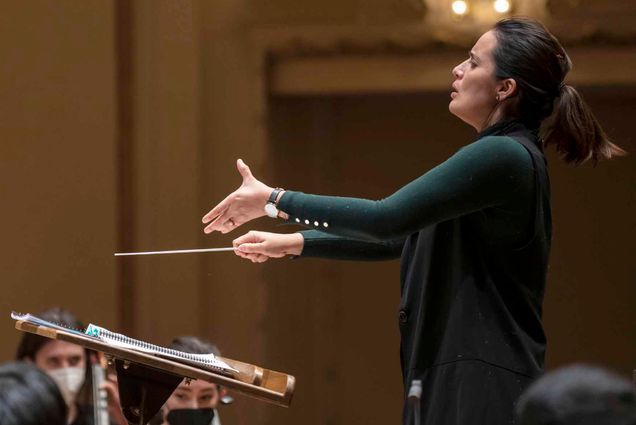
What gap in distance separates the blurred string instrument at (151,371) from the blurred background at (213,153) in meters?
2.28

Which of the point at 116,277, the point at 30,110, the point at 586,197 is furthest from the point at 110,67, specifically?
the point at 586,197

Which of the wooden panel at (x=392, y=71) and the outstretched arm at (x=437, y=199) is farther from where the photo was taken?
the wooden panel at (x=392, y=71)

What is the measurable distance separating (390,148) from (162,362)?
114 inches

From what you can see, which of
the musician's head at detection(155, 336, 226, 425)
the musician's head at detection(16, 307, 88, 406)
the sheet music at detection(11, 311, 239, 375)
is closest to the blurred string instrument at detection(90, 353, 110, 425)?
the musician's head at detection(16, 307, 88, 406)

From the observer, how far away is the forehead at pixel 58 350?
3.50 metres

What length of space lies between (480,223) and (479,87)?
10.5 inches

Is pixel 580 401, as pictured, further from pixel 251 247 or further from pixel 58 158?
pixel 58 158

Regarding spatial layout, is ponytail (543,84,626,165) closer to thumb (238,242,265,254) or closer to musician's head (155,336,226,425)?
thumb (238,242,265,254)

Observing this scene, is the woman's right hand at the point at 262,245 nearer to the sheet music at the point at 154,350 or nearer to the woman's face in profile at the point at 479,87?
the sheet music at the point at 154,350

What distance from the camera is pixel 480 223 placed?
7.48 ft

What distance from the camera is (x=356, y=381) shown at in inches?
191

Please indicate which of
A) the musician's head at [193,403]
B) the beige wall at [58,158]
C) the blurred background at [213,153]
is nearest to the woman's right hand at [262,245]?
the musician's head at [193,403]

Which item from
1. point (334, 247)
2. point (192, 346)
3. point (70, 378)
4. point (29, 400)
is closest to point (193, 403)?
point (192, 346)

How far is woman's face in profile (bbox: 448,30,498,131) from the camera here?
93.5 inches
